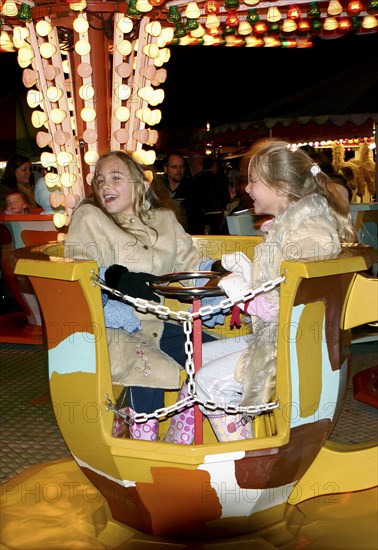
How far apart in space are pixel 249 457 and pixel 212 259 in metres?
1.09

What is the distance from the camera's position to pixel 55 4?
3750 millimetres

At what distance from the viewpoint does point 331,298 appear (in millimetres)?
2156

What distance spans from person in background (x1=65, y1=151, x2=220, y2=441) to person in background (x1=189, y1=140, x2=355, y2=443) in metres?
0.17

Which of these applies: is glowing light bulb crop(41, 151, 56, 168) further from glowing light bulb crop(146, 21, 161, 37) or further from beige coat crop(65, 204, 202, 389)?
beige coat crop(65, 204, 202, 389)

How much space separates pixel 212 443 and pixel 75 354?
1.53 ft

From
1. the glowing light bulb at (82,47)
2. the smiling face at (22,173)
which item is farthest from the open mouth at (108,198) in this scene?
the smiling face at (22,173)

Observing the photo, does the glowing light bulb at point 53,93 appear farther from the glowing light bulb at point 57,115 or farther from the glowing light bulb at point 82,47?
the glowing light bulb at point 82,47

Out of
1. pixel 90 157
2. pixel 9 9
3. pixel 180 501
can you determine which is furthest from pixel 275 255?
pixel 9 9

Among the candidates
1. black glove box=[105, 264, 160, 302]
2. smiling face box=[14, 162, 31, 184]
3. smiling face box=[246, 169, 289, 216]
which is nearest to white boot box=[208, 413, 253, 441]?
black glove box=[105, 264, 160, 302]

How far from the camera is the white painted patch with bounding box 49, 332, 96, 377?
7.11 ft

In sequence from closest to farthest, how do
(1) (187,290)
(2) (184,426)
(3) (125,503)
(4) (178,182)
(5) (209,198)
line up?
(1) (187,290) → (3) (125,503) → (2) (184,426) → (4) (178,182) → (5) (209,198)

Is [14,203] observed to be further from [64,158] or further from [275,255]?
[275,255]

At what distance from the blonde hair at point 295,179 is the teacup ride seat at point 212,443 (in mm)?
203

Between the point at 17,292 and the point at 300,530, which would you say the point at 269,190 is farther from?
the point at 17,292
